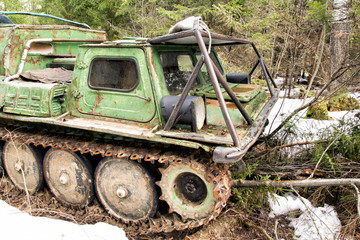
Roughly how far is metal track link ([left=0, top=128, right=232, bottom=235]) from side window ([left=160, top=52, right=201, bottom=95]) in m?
0.88

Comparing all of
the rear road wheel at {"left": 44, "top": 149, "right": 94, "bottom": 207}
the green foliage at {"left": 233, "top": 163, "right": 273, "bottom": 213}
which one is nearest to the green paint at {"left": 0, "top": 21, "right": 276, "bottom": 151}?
the rear road wheel at {"left": 44, "top": 149, "right": 94, "bottom": 207}

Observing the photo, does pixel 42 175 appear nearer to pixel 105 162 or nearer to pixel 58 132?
pixel 58 132

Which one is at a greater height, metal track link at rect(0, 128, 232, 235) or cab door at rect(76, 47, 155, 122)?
cab door at rect(76, 47, 155, 122)

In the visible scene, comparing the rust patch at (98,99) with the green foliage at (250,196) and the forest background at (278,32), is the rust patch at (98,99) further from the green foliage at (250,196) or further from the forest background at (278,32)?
the forest background at (278,32)

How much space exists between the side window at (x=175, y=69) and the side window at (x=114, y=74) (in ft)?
1.41

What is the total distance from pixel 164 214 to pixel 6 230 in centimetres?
189

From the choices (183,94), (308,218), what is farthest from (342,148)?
(183,94)

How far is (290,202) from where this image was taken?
398cm

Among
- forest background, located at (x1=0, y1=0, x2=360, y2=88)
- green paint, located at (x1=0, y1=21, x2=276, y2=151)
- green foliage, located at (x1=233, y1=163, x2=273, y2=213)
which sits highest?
forest background, located at (x1=0, y1=0, x2=360, y2=88)

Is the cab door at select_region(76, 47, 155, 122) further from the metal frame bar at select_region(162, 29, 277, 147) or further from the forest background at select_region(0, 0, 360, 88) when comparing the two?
the forest background at select_region(0, 0, 360, 88)

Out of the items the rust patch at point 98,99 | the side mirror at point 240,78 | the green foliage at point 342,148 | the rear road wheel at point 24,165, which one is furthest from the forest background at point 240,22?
the rear road wheel at point 24,165

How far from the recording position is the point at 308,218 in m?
3.68

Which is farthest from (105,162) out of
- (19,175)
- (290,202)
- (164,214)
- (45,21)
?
(45,21)

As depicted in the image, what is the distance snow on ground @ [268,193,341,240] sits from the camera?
11.1 feet
